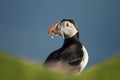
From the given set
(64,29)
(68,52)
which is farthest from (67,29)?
(68,52)

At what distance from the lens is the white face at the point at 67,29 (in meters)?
1.04

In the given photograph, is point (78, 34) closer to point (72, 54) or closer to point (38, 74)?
point (72, 54)

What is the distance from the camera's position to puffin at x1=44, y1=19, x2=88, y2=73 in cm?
86

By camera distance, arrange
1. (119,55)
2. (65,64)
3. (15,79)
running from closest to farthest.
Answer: (15,79)
(119,55)
(65,64)

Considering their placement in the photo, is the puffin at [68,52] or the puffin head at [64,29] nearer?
the puffin at [68,52]

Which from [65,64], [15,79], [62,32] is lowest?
[15,79]

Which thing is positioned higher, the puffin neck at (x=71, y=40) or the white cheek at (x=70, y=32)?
→ the white cheek at (x=70, y=32)

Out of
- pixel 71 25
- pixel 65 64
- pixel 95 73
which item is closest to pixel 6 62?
pixel 95 73

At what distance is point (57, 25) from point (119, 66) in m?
0.68

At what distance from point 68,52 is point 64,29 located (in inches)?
5.1

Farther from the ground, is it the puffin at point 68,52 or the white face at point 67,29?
the white face at point 67,29

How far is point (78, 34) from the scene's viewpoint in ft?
3.61

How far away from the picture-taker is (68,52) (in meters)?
0.96

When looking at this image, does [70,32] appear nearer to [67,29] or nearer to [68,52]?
[67,29]
